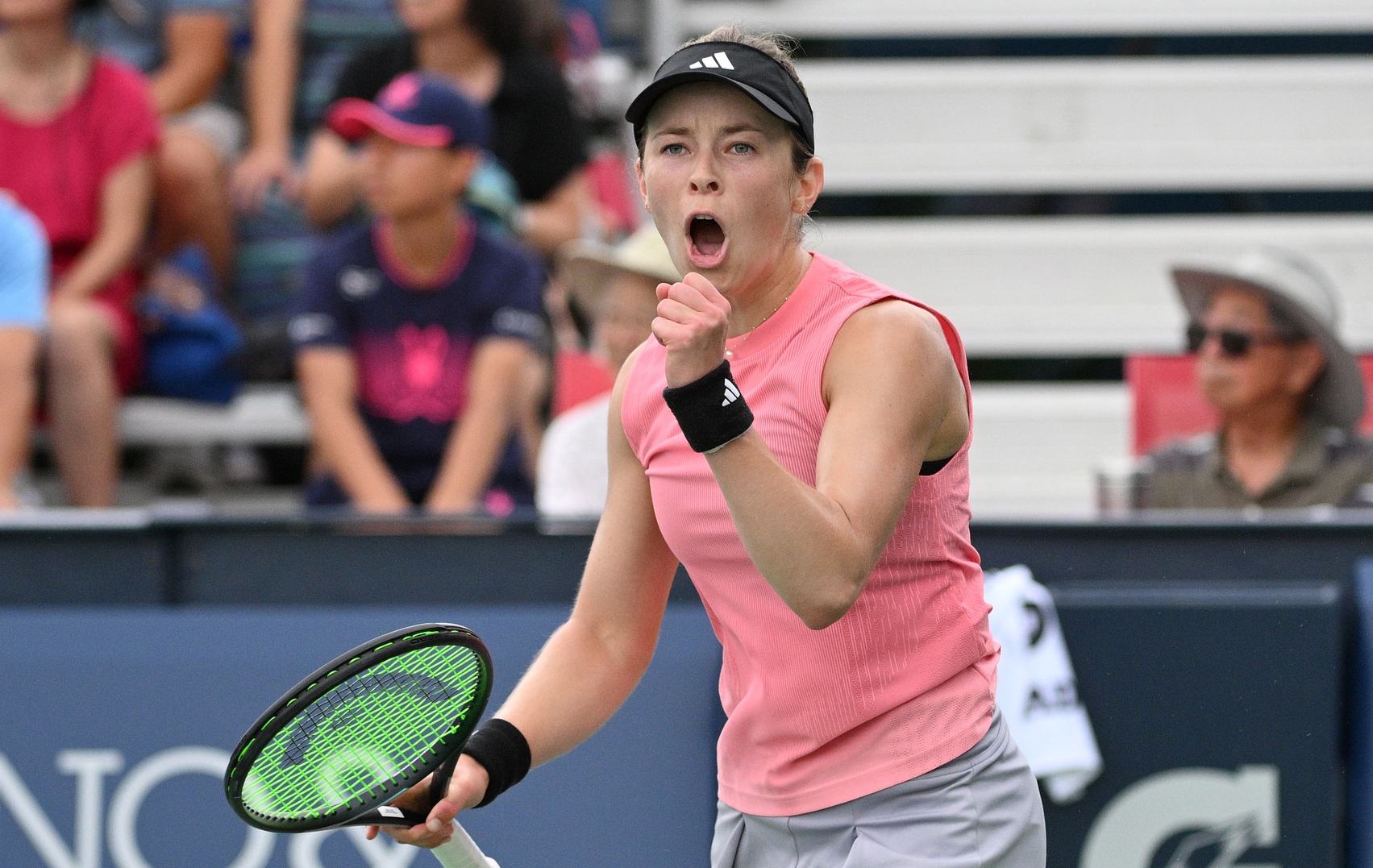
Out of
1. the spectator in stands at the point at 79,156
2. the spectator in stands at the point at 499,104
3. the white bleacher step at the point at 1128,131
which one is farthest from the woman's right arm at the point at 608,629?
the white bleacher step at the point at 1128,131

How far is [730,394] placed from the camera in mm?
1599

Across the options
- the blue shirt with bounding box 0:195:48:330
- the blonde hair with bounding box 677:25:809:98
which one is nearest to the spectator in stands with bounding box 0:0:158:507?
the blue shirt with bounding box 0:195:48:330

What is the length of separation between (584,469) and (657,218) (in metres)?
2.37

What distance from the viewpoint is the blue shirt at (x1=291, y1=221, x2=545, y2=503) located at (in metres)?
4.78

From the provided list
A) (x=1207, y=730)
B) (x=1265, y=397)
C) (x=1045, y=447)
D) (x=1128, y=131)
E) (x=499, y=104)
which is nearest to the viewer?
(x=1207, y=730)

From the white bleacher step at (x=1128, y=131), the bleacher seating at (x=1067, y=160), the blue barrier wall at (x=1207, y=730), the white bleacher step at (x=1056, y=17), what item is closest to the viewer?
the blue barrier wall at (x=1207, y=730)

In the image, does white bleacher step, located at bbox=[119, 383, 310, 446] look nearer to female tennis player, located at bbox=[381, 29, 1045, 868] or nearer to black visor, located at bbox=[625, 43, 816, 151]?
female tennis player, located at bbox=[381, 29, 1045, 868]

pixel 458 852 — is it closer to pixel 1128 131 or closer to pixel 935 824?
pixel 935 824

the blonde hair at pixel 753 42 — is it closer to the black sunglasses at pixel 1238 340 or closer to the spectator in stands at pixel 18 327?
the black sunglasses at pixel 1238 340

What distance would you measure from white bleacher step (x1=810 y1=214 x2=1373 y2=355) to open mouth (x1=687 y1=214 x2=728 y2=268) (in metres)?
4.15

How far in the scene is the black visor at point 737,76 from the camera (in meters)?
1.74

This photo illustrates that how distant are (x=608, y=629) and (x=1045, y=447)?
3893 millimetres

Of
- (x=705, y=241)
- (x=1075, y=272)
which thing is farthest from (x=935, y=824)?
(x=1075, y=272)

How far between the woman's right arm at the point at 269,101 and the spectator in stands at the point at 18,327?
884 millimetres
